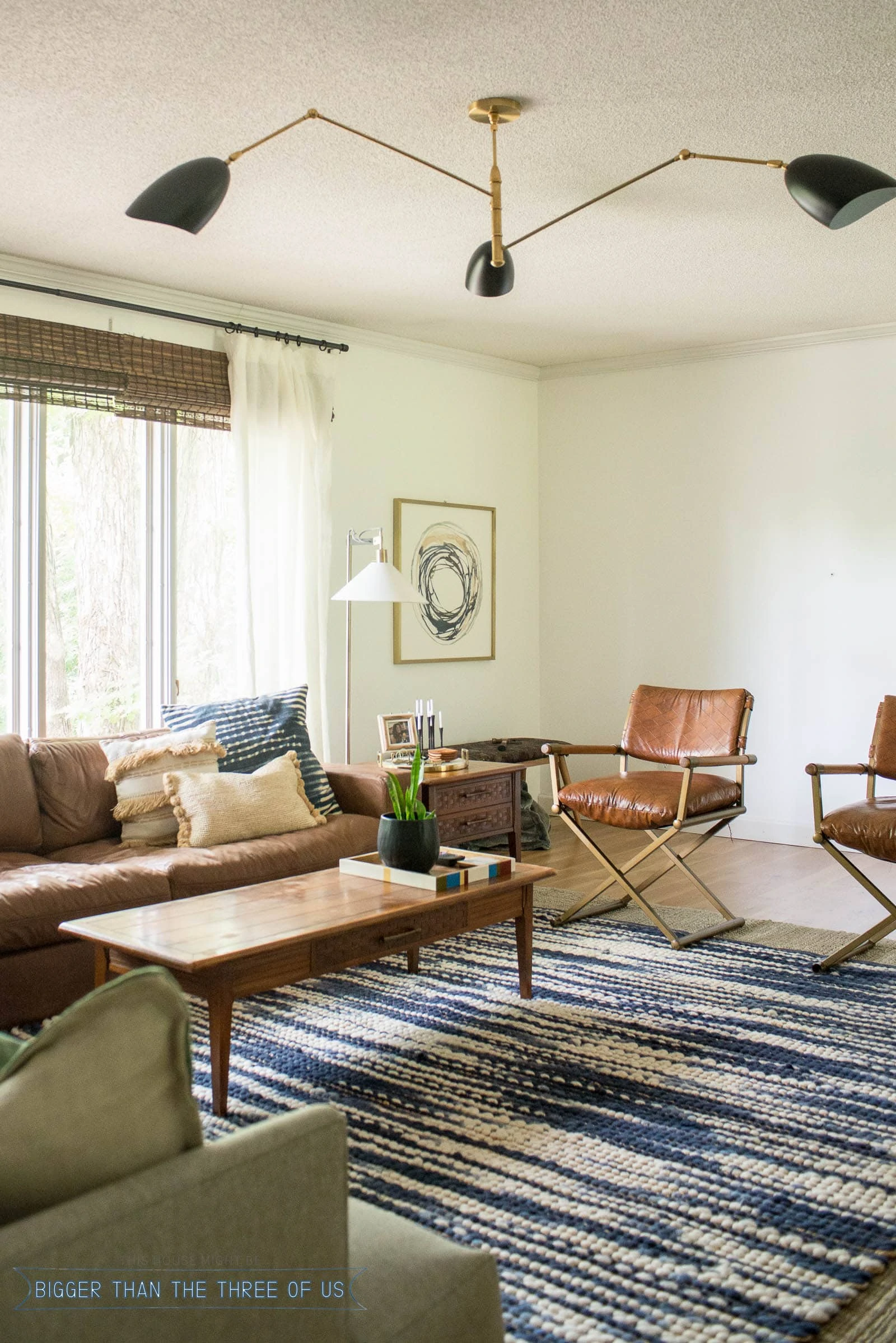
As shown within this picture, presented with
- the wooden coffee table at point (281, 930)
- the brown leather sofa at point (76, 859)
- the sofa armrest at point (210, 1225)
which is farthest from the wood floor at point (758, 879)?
the sofa armrest at point (210, 1225)

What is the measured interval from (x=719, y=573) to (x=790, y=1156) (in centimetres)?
421

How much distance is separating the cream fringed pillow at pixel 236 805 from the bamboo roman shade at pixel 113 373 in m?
1.64

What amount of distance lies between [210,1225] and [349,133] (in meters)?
3.11

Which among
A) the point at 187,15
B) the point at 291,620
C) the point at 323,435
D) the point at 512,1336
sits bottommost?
the point at 512,1336

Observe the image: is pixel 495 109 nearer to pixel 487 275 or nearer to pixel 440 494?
pixel 487 275

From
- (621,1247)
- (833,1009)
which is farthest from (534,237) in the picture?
(621,1247)

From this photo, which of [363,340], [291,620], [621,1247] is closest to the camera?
[621,1247]

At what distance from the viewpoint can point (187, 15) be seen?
2686mm

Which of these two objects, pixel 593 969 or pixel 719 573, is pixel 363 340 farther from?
pixel 593 969

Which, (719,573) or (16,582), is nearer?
(16,582)

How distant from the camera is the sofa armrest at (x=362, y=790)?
4.52m

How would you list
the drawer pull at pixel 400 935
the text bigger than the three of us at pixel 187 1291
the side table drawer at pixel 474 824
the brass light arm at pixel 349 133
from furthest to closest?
the side table drawer at pixel 474 824 < the brass light arm at pixel 349 133 < the drawer pull at pixel 400 935 < the text bigger than the three of us at pixel 187 1291

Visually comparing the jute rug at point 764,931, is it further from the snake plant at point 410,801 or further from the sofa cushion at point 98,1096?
the sofa cushion at point 98,1096

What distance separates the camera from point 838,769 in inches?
160
